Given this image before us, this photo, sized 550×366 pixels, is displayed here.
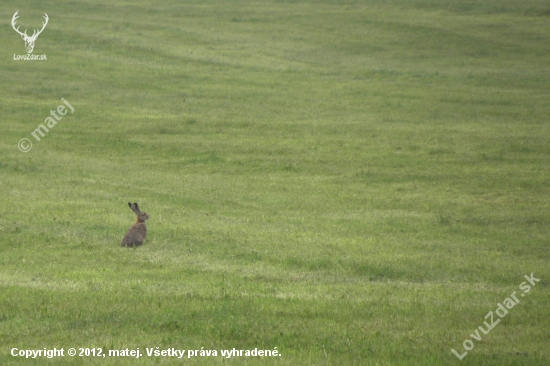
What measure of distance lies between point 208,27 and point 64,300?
5818 centimetres

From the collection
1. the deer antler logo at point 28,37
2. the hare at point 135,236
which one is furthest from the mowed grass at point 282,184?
the deer antler logo at point 28,37

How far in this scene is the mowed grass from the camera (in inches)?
459

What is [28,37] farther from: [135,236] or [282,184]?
→ [135,236]

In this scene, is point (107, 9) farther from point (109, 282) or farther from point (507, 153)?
point (109, 282)

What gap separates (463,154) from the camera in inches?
1355

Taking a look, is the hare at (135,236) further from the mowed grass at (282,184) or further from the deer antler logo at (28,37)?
the deer antler logo at (28,37)

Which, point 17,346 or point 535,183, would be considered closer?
point 17,346

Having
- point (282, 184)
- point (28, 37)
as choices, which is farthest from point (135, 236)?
point (28, 37)

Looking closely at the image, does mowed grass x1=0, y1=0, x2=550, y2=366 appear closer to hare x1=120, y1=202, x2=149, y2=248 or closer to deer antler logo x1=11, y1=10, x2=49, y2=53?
hare x1=120, y1=202, x2=149, y2=248

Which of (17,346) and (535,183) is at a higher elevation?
(535,183)

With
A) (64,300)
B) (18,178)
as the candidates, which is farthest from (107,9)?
(64,300)

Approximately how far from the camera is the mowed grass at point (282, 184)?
459 inches

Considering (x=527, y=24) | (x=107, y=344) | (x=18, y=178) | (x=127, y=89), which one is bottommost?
(x=107, y=344)

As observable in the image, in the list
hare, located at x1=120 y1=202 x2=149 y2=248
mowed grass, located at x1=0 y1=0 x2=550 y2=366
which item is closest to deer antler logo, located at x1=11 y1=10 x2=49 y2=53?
mowed grass, located at x1=0 y1=0 x2=550 y2=366
